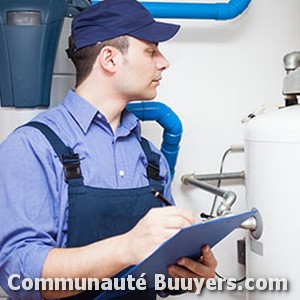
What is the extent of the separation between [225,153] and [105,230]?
77 cm

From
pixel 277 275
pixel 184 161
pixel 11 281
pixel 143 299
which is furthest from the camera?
pixel 184 161

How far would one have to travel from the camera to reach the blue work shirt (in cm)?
86

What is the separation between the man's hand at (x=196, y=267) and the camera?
825 mm

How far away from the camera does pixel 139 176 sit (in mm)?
1102

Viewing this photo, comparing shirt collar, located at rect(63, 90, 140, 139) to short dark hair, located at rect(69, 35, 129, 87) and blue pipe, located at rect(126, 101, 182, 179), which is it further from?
blue pipe, located at rect(126, 101, 182, 179)

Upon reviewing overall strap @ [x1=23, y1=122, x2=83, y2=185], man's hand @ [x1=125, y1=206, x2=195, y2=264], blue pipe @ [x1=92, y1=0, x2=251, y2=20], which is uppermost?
blue pipe @ [x1=92, y1=0, x2=251, y2=20]

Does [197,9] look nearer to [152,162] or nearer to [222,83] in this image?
[222,83]

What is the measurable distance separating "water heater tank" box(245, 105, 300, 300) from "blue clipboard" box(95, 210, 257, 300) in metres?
0.19

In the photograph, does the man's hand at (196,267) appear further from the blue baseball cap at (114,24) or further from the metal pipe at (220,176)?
the metal pipe at (220,176)

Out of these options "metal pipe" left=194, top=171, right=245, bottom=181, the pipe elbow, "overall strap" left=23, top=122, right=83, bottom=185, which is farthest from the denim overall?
the pipe elbow

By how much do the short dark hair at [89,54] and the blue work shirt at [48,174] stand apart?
0.24 feet

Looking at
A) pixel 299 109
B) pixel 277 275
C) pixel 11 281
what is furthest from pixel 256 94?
pixel 11 281

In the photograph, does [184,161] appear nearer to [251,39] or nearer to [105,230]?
[251,39]

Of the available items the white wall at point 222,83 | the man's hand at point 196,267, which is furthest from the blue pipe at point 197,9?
the man's hand at point 196,267
